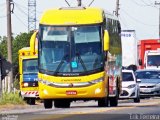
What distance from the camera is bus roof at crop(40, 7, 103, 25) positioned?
2938cm

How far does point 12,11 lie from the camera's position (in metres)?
48.0

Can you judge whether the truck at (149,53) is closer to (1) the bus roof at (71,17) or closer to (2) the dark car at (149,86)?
(2) the dark car at (149,86)

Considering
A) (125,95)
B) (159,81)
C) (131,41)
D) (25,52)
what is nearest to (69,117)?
(125,95)

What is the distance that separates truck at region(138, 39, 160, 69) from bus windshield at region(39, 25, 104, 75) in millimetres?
23517

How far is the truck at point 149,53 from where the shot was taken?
175 ft

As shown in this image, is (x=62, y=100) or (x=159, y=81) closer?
(x=62, y=100)

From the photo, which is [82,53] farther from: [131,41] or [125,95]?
[131,41]

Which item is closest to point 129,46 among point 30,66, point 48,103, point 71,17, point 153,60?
point 153,60

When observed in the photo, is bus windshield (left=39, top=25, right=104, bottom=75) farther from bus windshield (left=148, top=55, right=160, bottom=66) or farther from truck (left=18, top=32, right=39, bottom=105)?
bus windshield (left=148, top=55, right=160, bottom=66)

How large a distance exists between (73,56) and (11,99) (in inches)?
384

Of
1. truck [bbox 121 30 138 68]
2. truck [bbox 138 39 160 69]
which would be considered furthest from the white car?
truck [bbox 121 30 138 68]

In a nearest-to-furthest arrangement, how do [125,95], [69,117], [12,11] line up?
[69,117]
[125,95]
[12,11]

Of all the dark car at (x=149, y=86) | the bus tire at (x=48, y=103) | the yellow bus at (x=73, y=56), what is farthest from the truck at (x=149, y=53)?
the yellow bus at (x=73, y=56)

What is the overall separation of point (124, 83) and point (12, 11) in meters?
12.1
